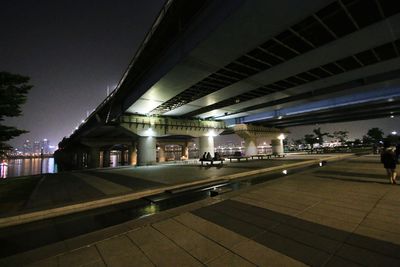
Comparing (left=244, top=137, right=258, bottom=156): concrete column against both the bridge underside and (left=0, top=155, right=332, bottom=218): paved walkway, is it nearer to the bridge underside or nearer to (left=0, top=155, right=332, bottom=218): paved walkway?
the bridge underside

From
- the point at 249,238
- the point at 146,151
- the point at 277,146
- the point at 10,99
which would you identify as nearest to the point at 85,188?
the point at 10,99

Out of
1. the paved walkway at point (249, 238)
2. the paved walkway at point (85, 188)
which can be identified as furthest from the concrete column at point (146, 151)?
the paved walkway at point (249, 238)

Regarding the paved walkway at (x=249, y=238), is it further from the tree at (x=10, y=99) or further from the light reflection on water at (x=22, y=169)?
the light reflection on water at (x=22, y=169)

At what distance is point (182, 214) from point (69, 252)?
2.78 m

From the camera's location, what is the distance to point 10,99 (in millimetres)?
10570

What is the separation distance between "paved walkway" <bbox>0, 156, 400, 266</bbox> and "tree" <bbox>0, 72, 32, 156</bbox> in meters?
10.5

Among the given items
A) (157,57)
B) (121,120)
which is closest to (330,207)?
(157,57)

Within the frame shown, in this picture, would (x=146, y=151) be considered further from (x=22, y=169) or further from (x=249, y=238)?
(x=22, y=169)

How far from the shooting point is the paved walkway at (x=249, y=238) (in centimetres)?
339

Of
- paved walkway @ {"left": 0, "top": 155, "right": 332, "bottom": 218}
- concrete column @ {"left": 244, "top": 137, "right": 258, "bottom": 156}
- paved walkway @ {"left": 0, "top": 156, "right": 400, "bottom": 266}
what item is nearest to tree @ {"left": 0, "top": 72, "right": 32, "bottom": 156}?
paved walkway @ {"left": 0, "top": 155, "right": 332, "bottom": 218}

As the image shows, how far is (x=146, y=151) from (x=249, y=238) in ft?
89.0

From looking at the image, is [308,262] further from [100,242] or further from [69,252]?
[69,252]

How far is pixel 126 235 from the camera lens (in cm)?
445

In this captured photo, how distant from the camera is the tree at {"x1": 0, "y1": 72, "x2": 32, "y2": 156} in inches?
407
